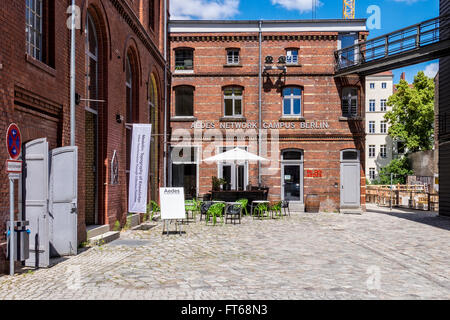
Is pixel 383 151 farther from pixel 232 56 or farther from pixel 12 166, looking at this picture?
pixel 12 166

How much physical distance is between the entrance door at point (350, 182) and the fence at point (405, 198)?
7.86 ft

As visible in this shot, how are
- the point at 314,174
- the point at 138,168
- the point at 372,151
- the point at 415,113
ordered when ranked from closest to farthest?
the point at 138,168, the point at 314,174, the point at 415,113, the point at 372,151

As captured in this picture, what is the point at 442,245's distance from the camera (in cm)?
1085

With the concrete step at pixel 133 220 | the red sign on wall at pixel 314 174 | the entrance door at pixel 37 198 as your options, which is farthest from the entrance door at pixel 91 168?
the red sign on wall at pixel 314 174

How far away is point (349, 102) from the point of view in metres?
21.8

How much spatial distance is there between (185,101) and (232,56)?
11.0ft

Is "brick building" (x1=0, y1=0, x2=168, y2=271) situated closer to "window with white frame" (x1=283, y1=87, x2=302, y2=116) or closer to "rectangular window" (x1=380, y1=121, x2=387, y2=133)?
"window with white frame" (x1=283, y1=87, x2=302, y2=116)

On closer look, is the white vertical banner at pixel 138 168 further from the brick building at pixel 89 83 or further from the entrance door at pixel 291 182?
the entrance door at pixel 291 182

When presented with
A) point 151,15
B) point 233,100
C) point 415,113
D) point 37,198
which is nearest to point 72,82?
point 37,198

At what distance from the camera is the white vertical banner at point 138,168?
13023 millimetres

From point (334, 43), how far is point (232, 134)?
22.7 ft
